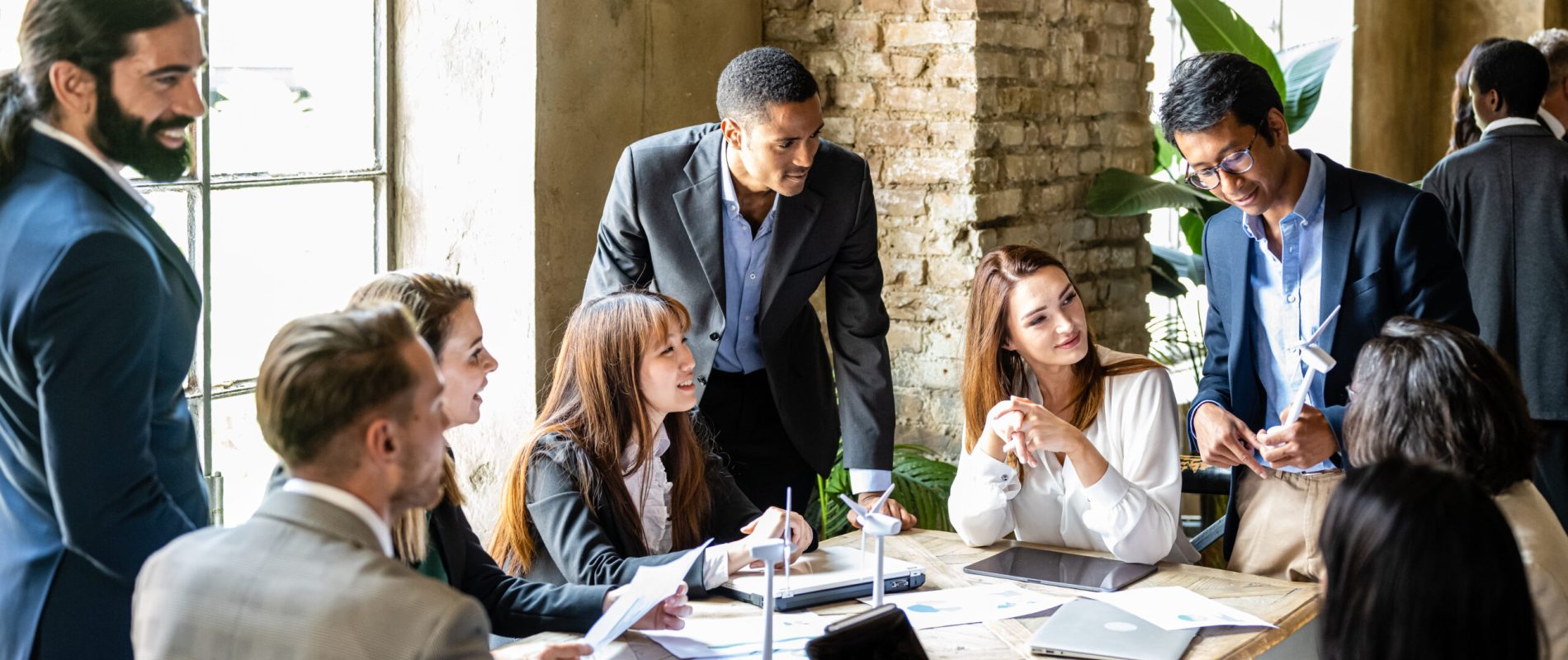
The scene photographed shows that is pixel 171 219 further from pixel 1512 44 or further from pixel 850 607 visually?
pixel 1512 44

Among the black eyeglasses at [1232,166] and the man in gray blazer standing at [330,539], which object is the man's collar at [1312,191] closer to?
the black eyeglasses at [1232,166]

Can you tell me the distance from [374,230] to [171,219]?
24.4 inches

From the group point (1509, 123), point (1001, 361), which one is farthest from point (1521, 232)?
point (1001, 361)

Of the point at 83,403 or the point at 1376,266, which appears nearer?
the point at 83,403

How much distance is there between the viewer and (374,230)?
3.73 meters

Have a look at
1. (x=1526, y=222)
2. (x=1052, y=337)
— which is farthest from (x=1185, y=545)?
(x=1526, y=222)

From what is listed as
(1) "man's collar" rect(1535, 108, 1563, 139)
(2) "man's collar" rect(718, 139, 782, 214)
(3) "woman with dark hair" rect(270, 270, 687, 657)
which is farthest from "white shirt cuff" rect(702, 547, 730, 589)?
(1) "man's collar" rect(1535, 108, 1563, 139)

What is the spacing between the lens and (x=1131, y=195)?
4492mm

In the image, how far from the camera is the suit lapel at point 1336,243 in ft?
9.14

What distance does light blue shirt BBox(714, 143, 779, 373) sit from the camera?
3203 millimetres

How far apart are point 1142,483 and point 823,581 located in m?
0.80

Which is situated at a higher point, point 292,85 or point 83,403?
point 292,85

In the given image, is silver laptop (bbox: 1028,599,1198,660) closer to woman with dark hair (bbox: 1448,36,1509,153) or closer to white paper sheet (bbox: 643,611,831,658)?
white paper sheet (bbox: 643,611,831,658)

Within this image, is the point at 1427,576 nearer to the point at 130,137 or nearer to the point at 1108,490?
the point at 1108,490
